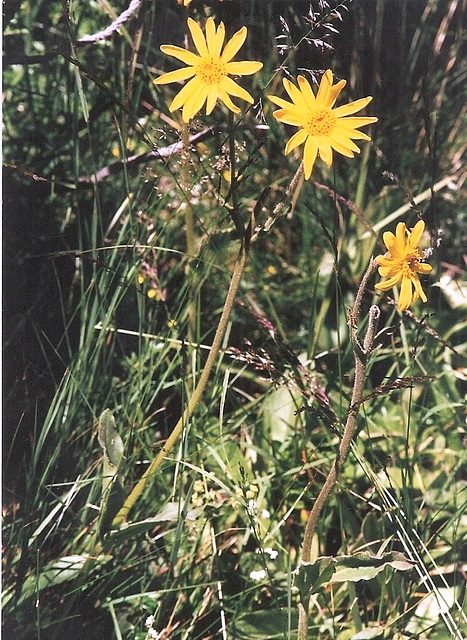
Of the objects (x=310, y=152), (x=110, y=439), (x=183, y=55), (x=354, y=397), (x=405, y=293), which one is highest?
(x=183, y=55)

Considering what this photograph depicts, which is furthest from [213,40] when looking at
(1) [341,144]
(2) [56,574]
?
Result: (2) [56,574]

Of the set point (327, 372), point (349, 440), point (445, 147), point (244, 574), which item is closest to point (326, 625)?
point (244, 574)

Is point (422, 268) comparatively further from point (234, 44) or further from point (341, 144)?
point (234, 44)

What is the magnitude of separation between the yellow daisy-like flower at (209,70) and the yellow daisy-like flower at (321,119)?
67 millimetres

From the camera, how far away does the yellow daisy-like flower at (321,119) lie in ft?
3.05

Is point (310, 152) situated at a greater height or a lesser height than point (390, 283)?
greater

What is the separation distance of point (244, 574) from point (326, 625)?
0.15m

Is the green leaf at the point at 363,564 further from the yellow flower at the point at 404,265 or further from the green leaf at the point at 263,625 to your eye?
the yellow flower at the point at 404,265

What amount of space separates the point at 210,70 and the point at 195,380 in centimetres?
50

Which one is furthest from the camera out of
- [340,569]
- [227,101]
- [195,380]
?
[195,380]

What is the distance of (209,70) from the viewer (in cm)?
94

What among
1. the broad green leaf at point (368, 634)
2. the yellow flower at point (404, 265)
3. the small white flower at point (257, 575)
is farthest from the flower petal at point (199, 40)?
the broad green leaf at point (368, 634)

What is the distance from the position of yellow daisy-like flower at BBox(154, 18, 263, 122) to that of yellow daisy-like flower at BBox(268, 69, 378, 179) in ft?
0.22

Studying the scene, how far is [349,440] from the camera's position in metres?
0.93
